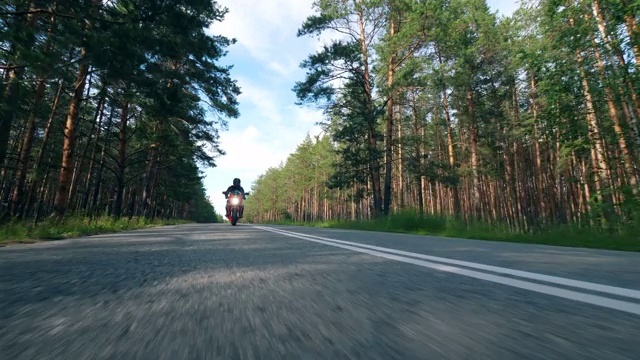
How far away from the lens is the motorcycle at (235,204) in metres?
16.2

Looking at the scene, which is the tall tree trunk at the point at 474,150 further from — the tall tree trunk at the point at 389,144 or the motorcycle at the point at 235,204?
the motorcycle at the point at 235,204

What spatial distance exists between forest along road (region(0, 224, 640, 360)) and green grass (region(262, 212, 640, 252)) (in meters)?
4.24

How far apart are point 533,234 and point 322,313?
8566 mm

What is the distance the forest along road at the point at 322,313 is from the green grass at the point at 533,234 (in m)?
4.24

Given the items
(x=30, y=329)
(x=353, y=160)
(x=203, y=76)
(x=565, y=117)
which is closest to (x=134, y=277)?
(x=30, y=329)

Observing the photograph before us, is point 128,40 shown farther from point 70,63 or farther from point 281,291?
point 281,291

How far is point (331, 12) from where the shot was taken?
58.7ft

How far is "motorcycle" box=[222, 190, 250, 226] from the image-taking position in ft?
53.3

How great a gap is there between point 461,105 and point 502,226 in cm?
1475

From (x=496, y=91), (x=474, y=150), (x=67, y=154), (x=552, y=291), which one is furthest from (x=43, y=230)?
(x=496, y=91)

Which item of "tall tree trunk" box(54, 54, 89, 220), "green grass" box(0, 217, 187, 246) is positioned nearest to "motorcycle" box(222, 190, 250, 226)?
"green grass" box(0, 217, 187, 246)

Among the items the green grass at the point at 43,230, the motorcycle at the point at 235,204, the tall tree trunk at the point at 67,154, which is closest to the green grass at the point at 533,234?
the motorcycle at the point at 235,204

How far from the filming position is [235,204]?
53.6 feet

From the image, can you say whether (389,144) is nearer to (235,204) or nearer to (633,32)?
(235,204)
